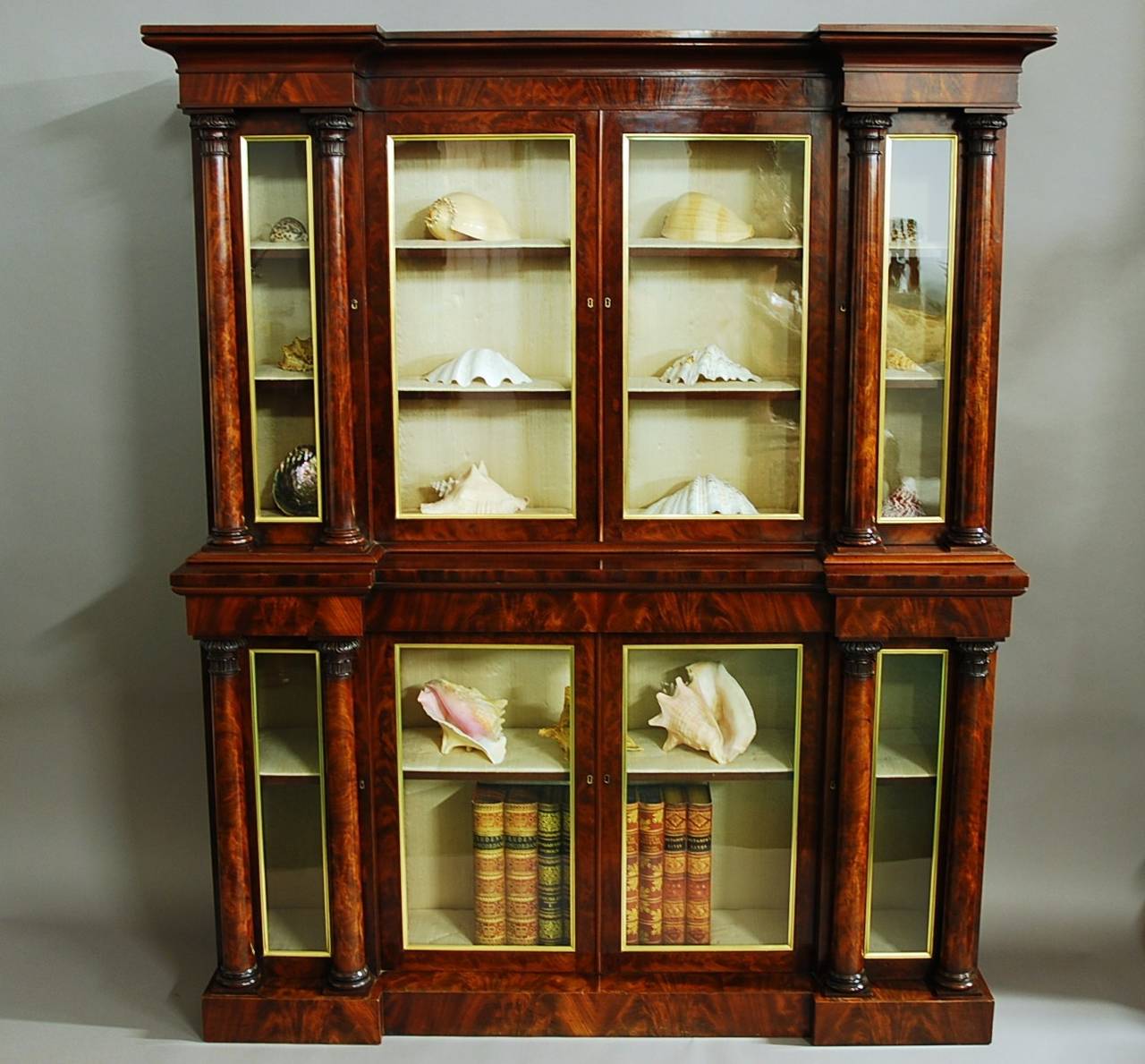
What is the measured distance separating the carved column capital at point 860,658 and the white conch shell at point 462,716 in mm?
834

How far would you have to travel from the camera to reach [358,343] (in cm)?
316

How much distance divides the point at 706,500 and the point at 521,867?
0.99 meters

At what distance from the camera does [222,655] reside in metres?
3.19

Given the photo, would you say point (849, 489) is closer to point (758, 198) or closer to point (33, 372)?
point (758, 198)

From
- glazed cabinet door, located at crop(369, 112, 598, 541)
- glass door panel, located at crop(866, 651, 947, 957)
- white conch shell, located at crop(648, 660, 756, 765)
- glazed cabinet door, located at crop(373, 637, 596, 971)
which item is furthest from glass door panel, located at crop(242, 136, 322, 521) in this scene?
glass door panel, located at crop(866, 651, 947, 957)

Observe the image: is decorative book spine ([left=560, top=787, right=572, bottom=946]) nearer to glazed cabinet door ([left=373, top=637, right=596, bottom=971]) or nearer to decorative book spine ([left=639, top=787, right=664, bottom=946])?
glazed cabinet door ([left=373, top=637, right=596, bottom=971])

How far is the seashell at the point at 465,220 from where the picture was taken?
3174 mm

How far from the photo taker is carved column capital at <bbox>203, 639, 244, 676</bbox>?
318 centimetres

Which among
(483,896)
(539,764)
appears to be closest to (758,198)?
(539,764)

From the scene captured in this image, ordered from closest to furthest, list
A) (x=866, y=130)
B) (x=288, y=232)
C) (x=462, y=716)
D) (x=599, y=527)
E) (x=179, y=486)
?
(x=866, y=130), (x=288, y=232), (x=599, y=527), (x=462, y=716), (x=179, y=486)

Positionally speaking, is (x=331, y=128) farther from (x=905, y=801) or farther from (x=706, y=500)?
(x=905, y=801)

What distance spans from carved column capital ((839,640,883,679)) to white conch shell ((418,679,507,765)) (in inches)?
32.8

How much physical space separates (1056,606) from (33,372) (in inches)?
113

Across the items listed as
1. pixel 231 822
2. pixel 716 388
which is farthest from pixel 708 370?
pixel 231 822
